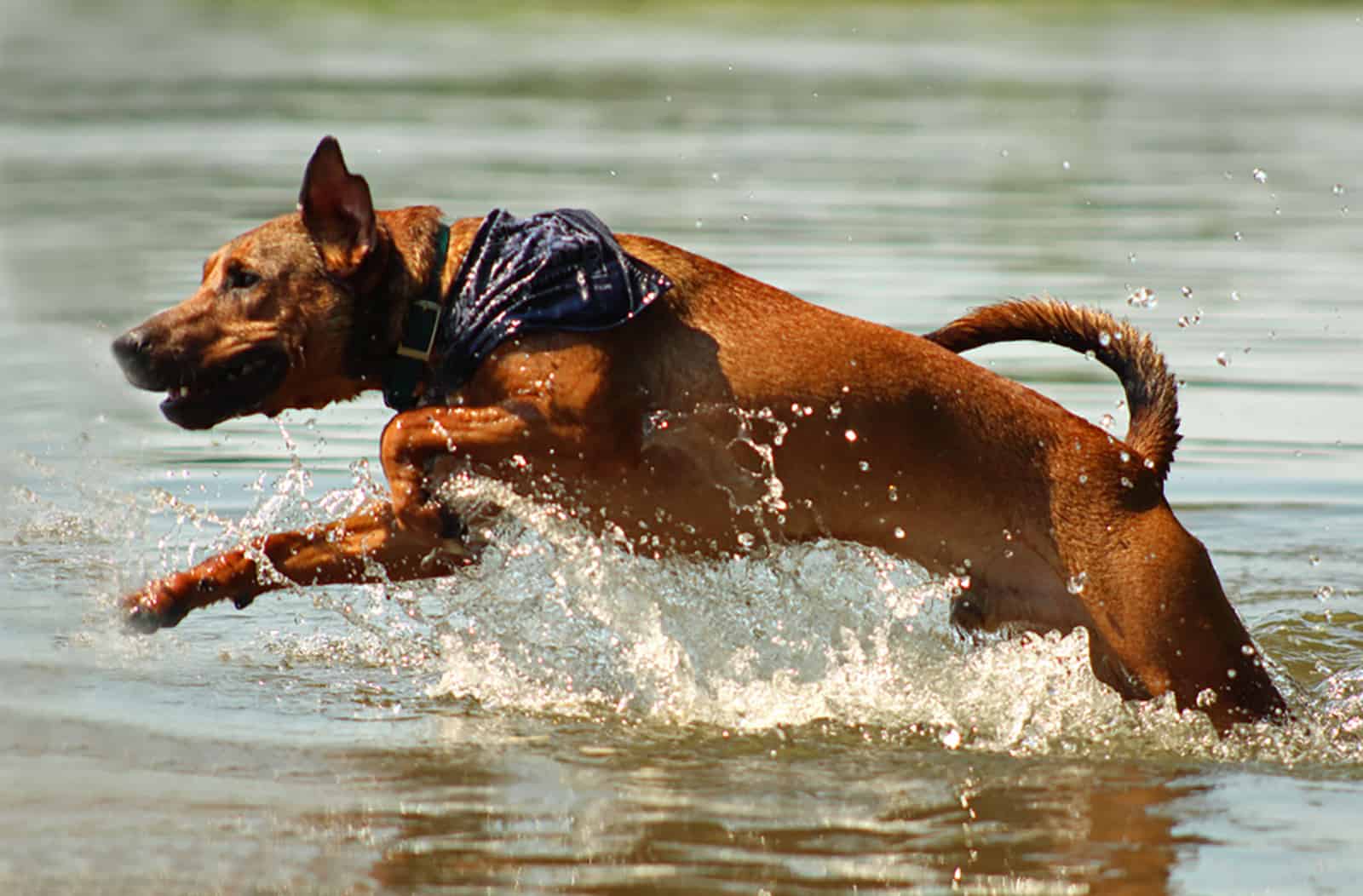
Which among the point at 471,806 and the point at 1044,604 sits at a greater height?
the point at 1044,604

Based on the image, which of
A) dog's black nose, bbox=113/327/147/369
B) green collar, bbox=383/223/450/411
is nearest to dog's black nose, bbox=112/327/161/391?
dog's black nose, bbox=113/327/147/369

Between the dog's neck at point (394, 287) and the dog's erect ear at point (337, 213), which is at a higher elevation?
the dog's erect ear at point (337, 213)

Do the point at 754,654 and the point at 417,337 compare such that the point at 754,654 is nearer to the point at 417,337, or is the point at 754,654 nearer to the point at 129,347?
the point at 417,337

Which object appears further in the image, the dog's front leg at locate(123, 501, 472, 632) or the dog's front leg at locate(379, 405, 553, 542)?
the dog's front leg at locate(123, 501, 472, 632)

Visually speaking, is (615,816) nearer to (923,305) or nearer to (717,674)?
(717,674)

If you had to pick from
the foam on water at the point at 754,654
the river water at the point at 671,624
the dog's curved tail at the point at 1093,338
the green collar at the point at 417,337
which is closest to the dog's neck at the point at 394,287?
the green collar at the point at 417,337

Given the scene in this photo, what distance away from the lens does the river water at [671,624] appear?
176 inches

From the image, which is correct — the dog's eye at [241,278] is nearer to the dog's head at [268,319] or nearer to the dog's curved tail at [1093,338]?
the dog's head at [268,319]

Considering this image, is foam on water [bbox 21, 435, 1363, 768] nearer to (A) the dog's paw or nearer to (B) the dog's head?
(A) the dog's paw

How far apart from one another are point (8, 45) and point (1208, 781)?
81.9ft

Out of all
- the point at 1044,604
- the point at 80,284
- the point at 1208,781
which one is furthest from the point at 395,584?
the point at 80,284

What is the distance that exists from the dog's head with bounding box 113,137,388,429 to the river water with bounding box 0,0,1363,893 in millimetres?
819

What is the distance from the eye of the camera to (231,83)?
22.9 m

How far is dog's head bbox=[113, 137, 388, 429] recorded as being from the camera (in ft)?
17.8
